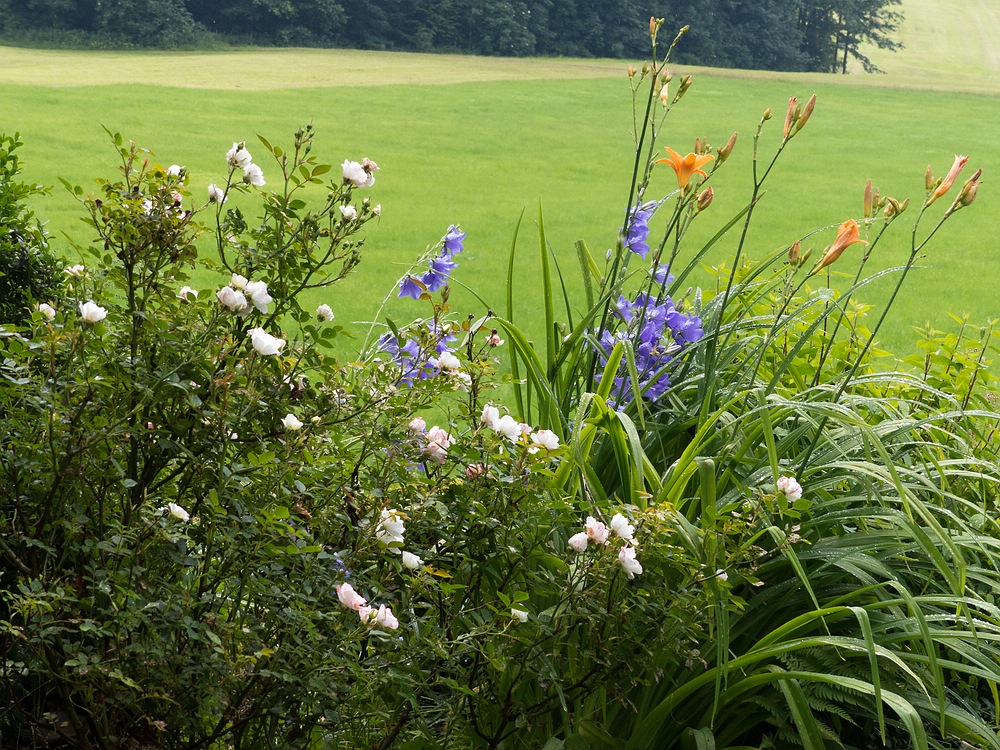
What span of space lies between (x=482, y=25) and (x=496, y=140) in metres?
22.5

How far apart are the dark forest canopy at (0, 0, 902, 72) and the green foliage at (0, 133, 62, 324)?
115 ft

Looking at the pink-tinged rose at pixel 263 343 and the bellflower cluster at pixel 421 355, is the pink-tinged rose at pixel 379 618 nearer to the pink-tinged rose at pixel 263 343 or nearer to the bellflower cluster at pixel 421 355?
the pink-tinged rose at pixel 263 343

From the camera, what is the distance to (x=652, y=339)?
2.47 meters

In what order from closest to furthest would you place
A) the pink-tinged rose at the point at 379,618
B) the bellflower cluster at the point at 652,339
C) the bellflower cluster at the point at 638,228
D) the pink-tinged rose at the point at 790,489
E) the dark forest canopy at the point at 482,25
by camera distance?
the pink-tinged rose at the point at 379,618 < the pink-tinged rose at the point at 790,489 < the bellflower cluster at the point at 652,339 < the bellflower cluster at the point at 638,228 < the dark forest canopy at the point at 482,25

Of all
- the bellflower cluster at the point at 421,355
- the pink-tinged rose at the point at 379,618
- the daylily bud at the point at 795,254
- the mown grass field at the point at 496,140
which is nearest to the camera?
the pink-tinged rose at the point at 379,618

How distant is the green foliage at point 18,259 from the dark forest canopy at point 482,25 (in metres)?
35.0

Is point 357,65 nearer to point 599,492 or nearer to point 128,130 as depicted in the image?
point 128,130

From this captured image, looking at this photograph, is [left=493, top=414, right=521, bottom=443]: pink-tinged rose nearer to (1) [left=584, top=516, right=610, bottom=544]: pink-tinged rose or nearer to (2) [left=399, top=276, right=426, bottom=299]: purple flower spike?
(1) [left=584, top=516, right=610, bottom=544]: pink-tinged rose

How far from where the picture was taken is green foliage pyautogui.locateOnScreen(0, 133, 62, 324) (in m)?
2.44

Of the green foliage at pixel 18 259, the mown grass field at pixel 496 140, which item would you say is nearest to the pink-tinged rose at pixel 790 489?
the green foliage at pixel 18 259

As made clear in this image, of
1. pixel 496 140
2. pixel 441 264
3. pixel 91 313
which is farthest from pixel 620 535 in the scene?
pixel 496 140

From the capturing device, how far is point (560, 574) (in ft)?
5.69

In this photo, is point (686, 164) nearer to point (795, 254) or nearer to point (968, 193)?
point (795, 254)

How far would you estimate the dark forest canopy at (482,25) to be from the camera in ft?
113
